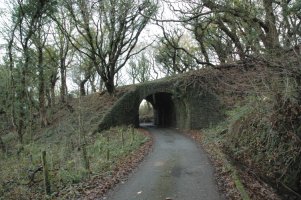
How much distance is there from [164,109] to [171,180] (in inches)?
1043

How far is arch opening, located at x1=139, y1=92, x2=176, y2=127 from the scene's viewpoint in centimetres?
3269

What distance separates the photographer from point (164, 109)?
36688mm

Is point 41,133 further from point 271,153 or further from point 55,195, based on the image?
point 271,153

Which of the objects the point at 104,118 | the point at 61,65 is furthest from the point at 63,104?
the point at 104,118

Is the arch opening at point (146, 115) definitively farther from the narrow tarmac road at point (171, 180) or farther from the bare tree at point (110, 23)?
the narrow tarmac road at point (171, 180)

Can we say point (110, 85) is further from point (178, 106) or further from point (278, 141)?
point (278, 141)

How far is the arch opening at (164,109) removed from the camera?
32.7 meters

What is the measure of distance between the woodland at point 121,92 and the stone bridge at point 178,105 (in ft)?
4.20

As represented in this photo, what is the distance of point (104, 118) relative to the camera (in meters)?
25.3

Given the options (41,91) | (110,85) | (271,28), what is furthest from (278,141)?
(110,85)

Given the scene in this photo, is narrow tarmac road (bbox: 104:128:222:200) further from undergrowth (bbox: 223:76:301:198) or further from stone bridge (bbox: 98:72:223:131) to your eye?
stone bridge (bbox: 98:72:223:131)

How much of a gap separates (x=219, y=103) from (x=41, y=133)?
14.5 m

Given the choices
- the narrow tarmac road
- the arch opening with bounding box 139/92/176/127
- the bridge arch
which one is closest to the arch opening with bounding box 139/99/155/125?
the arch opening with bounding box 139/92/176/127

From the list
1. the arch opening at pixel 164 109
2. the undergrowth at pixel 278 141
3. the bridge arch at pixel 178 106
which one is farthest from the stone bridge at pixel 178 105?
the undergrowth at pixel 278 141
